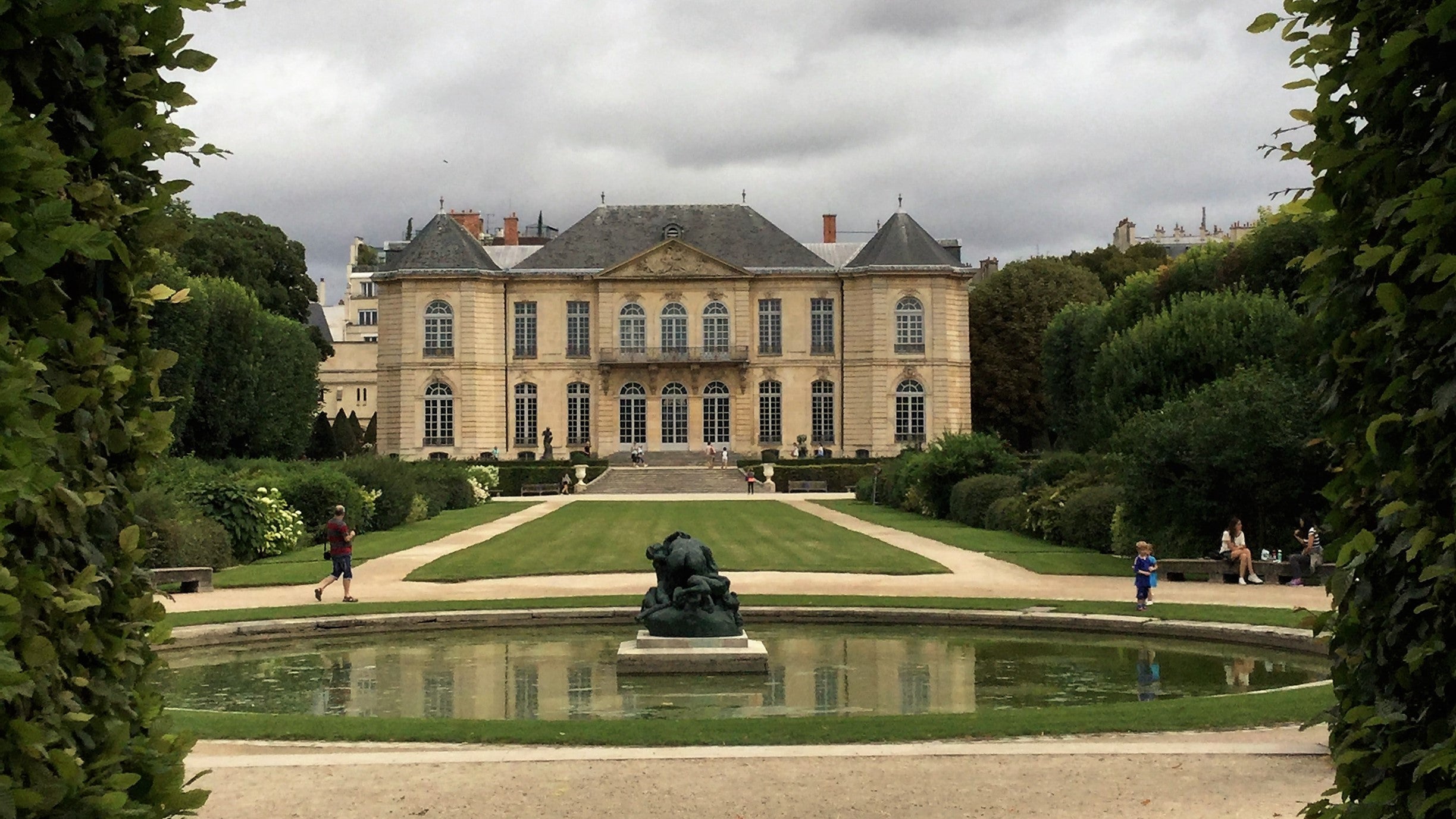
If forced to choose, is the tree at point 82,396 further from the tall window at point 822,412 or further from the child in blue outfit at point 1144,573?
the tall window at point 822,412

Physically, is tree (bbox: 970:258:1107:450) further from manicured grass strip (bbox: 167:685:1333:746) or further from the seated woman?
manicured grass strip (bbox: 167:685:1333:746)

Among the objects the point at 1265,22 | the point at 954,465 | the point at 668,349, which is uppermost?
the point at 668,349

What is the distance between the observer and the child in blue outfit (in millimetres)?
13930

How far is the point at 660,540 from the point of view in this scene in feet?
76.9

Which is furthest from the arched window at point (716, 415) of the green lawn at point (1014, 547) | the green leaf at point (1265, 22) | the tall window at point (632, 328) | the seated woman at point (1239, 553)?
the green leaf at point (1265, 22)

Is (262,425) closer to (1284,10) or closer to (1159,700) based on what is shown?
(1159,700)

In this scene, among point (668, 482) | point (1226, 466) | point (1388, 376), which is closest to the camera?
point (1388, 376)

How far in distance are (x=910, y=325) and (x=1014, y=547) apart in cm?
3192

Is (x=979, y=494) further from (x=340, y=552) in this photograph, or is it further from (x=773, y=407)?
(x=773, y=407)

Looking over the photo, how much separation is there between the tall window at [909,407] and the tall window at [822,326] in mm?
2889

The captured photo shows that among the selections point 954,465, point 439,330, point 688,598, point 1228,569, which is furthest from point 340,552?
point 439,330

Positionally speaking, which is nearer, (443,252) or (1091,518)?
(1091,518)

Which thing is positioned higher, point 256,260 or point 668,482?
point 256,260

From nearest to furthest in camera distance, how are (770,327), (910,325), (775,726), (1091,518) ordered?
(775,726) < (1091,518) < (910,325) < (770,327)
